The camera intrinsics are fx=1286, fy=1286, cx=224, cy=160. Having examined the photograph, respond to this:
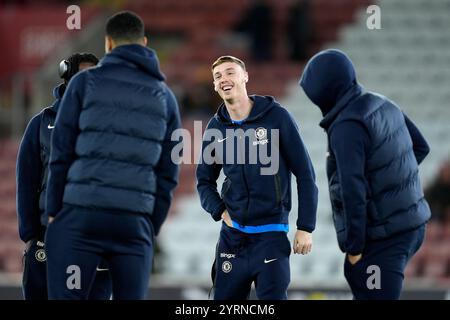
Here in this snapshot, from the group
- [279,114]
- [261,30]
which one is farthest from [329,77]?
[261,30]

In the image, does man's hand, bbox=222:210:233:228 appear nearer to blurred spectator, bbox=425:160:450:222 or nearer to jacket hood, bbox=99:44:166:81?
jacket hood, bbox=99:44:166:81

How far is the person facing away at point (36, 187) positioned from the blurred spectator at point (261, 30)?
978cm

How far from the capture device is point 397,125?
6.11 m

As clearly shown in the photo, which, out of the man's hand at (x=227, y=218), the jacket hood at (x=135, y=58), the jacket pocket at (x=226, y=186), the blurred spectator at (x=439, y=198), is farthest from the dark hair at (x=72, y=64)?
the blurred spectator at (x=439, y=198)

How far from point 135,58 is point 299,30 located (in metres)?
10.6

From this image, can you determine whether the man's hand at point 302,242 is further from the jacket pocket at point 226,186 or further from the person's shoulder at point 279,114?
the person's shoulder at point 279,114

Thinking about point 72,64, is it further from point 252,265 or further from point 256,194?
point 252,265

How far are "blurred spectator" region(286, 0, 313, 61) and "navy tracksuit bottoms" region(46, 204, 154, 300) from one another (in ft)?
35.1

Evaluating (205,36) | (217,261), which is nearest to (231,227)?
(217,261)

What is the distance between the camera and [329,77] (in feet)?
19.8

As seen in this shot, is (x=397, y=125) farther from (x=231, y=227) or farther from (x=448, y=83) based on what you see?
(x=448, y=83)

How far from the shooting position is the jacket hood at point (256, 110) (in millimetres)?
6332

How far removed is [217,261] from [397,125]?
1122 millimetres

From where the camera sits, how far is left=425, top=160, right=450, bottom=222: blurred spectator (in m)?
13.0
